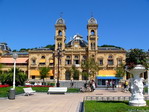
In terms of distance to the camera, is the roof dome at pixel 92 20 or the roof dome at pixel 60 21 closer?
the roof dome at pixel 92 20

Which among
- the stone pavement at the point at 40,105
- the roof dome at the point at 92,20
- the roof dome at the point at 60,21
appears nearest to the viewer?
the stone pavement at the point at 40,105

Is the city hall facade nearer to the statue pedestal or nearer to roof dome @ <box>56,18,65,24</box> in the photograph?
roof dome @ <box>56,18,65,24</box>

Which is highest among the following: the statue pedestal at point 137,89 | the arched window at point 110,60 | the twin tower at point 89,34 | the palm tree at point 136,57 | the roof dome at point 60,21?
the roof dome at point 60,21

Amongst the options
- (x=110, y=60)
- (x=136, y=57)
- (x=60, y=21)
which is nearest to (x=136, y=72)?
(x=136, y=57)

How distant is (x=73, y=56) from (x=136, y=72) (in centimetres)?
4772

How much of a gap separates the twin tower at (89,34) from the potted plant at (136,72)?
151ft

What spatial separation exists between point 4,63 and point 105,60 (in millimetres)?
30070

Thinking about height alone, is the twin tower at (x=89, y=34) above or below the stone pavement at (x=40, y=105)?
above

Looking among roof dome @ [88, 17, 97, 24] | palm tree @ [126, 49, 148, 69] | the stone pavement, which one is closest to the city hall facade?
roof dome @ [88, 17, 97, 24]

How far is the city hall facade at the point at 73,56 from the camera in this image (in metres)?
58.6

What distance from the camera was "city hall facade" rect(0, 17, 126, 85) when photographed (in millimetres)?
58625

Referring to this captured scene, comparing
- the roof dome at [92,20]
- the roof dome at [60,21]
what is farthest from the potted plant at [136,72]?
the roof dome at [60,21]

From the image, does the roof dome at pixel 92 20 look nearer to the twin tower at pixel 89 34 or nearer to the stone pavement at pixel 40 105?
the twin tower at pixel 89 34

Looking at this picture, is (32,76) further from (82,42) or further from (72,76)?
(82,42)
